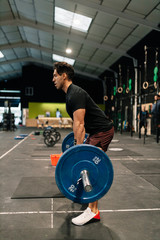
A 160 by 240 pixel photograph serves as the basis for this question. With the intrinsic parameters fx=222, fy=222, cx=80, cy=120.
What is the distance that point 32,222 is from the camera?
4.91 feet

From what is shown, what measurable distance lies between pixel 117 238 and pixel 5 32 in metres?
10.5

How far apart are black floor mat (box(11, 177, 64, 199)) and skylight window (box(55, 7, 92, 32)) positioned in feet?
21.5

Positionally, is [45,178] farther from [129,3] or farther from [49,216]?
[129,3]

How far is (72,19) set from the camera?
8.05m

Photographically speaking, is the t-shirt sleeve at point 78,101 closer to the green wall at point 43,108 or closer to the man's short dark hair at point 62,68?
the man's short dark hair at point 62,68

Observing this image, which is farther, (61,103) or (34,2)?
(61,103)

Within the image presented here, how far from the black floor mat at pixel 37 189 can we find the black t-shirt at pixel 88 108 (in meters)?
0.81

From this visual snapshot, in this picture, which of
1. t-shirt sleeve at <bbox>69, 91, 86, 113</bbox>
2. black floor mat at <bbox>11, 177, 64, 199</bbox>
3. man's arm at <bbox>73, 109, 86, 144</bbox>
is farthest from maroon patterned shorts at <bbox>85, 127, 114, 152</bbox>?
black floor mat at <bbox>11, 177, 64, 199</bbox>

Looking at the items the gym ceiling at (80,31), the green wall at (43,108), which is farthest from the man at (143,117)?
the green wall at (43,108)

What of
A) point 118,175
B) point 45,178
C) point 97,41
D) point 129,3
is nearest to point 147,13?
point 129,3

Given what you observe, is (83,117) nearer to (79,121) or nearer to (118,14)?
(79,121)

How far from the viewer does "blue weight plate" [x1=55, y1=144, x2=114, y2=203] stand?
133 cm

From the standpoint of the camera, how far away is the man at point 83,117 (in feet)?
4.78

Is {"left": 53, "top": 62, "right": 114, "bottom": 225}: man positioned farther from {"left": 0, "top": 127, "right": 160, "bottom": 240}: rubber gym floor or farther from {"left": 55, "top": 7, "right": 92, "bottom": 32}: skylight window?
{"left": 55, "top": 7, "right": 92, "bottom": 32}: skylight window
